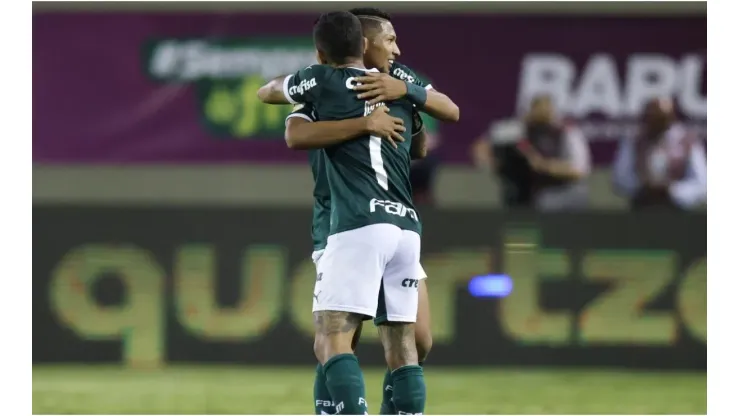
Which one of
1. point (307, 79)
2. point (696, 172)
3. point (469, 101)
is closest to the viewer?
point (307, 79)

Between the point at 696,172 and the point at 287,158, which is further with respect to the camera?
the point at 287,158

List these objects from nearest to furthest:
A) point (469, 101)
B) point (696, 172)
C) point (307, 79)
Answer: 1. point (307, 79)
2. point (696, 172)
3. point (469, 101)

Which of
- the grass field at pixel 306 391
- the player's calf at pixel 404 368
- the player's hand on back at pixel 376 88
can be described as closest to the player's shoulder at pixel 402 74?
the player's hand on back at pixel 376 88

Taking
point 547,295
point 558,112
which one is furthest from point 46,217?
point 558,112

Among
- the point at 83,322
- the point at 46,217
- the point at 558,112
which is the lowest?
the point at 83,322

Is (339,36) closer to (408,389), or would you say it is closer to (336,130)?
(336,130)

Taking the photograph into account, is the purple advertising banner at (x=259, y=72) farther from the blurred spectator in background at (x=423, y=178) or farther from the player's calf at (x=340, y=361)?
the player's calf at (x=340, y=361)

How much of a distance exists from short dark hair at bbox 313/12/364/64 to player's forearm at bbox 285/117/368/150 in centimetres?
27

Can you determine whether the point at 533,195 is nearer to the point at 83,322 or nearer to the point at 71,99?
the point at 83,322

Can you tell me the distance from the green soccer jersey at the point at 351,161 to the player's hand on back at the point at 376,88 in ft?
0.09

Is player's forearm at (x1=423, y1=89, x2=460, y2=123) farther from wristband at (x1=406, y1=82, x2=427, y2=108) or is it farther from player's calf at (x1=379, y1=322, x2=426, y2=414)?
player's calf at (x1=379, y1=322, x2=426, y2=414)

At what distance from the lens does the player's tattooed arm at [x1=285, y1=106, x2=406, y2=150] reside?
541 centimetres

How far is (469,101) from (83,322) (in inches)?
229

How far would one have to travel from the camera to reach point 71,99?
572 inches
